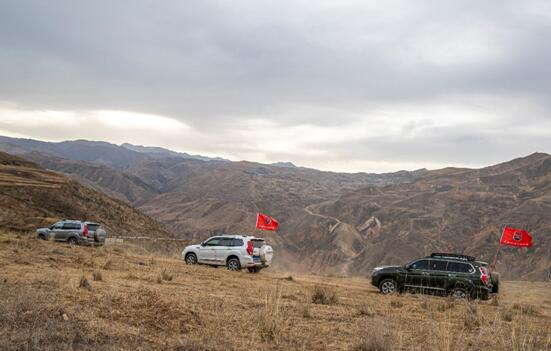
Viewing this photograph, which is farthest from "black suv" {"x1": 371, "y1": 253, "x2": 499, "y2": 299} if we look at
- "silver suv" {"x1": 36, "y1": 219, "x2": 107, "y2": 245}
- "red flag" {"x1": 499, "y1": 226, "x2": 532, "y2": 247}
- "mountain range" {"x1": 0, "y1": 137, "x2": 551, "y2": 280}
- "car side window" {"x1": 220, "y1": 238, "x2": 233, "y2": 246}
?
"mountain range" {"x1": 0, "y1": 137, "x2": 551, "y2": 280}

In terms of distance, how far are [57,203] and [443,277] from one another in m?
42.0

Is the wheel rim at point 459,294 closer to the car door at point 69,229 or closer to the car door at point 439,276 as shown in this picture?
the car door at point 439,276

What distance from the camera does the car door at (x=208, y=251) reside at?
23.0 metres

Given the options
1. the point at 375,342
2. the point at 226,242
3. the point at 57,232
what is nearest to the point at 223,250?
the point at 226,242

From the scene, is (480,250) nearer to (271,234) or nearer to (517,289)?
(271,234)

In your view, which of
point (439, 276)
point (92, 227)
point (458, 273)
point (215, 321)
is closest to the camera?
point (215, 321)

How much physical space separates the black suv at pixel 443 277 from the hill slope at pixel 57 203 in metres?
28.4

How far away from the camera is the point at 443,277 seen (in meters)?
17.6

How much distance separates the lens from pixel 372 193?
102500 mm

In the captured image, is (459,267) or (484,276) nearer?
(484,276)

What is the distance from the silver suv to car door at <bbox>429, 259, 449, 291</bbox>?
19.6 metres

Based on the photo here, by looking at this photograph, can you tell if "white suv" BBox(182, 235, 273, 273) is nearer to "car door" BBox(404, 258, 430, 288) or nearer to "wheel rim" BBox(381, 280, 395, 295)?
"wheel rim" BBox(381, 280, 395, 295)

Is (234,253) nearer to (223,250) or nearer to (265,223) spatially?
(223,250)

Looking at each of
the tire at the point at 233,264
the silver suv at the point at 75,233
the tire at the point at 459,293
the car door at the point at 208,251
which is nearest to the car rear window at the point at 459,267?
the tire at the point at 459,293
